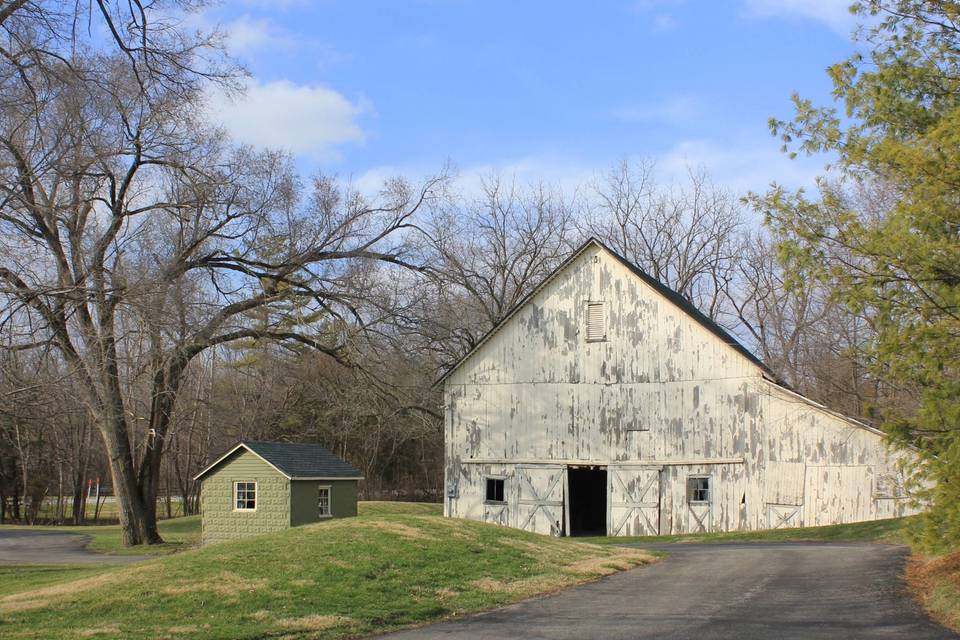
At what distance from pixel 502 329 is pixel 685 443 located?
7.21 metres

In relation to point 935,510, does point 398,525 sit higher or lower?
lower

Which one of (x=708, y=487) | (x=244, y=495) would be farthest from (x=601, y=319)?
(x=244, y=495)

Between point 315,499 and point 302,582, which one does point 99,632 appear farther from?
point 315,499

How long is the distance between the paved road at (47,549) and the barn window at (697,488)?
1674cm

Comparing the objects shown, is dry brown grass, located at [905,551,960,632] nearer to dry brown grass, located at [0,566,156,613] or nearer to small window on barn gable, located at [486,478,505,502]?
dry brown grass, located at [0,566,156,613]

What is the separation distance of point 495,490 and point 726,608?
68.6 ft

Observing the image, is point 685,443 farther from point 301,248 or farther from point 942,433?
point 942,433

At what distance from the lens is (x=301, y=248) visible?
31.5 meters

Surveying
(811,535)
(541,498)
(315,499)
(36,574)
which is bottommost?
(36,574)

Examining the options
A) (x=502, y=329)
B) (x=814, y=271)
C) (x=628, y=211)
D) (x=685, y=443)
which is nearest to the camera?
(x=814, y=271)

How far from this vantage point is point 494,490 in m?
33.8

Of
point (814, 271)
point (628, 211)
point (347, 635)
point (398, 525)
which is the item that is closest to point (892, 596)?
point (814, 271)

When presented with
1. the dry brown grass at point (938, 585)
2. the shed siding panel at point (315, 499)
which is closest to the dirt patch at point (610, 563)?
the dry brown grass at point (938, 585)

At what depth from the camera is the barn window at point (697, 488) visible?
31172 millimetres
